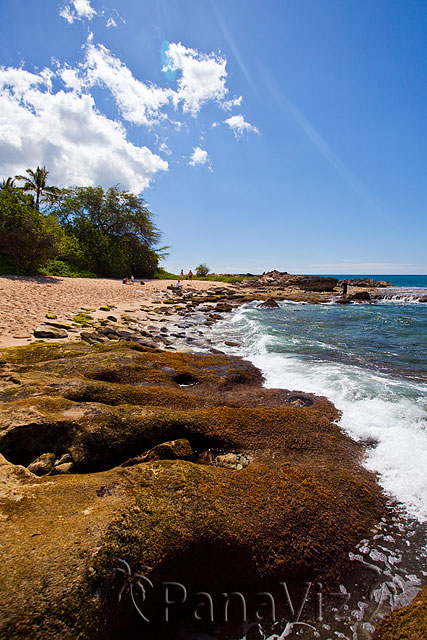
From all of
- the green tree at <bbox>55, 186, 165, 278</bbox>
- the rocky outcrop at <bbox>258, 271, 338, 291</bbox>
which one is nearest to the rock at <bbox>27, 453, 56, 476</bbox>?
the green tree at <bbox>55, 186, 165, 278</bbox>

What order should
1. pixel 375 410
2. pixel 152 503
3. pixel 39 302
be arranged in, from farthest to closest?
pixel 39 302, pixel 375 410, pixel 152 503

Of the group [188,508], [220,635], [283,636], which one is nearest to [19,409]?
[188,508]

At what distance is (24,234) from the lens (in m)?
24.6

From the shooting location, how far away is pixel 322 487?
323 centimetres

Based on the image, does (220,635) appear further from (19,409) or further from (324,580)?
(19,409)

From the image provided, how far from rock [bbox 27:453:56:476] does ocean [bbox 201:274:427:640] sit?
253 cm

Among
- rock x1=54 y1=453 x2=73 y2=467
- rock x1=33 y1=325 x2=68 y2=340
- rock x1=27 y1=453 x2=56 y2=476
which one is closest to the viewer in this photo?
rock x1=27 y1=453 x2=56 y2=476

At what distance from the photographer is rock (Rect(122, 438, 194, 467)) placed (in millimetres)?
3284

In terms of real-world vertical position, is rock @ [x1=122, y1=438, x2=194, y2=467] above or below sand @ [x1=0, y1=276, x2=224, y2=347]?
below

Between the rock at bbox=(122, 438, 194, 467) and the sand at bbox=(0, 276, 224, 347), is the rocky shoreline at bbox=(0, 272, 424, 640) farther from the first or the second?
the sand at bbox=(0, 276, 224, 347)

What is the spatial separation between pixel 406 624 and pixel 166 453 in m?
2.40

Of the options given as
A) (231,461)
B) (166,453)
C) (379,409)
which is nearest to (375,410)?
(379,409)

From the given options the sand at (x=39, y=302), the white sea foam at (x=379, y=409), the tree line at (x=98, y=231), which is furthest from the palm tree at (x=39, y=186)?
the white sea foam at (x=379, y=409)

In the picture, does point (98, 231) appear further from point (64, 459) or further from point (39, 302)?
point (64, 459)
